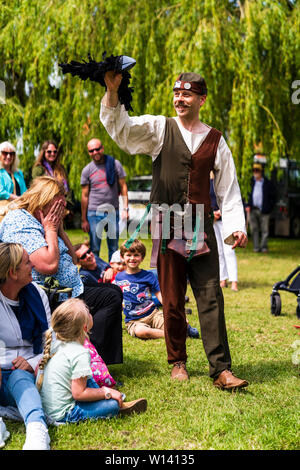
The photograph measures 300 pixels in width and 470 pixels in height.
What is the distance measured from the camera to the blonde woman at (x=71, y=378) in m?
3.78

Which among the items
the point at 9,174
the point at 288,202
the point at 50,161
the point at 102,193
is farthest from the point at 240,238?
the point at 288,202

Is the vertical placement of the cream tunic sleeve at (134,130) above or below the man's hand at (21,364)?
above

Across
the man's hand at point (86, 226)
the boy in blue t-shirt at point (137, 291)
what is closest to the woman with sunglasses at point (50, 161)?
the man's hand at point (86, 226)

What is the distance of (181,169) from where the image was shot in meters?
4.60

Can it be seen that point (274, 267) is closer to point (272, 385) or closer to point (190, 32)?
point (190, 32)

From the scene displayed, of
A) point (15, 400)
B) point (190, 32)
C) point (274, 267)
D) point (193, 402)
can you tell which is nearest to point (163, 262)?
point (193, 402)

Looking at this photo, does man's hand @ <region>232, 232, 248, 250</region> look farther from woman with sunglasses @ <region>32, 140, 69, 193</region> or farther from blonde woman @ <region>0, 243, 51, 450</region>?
woman with sunglasses @ <region>32, 140, 69, 193</region>

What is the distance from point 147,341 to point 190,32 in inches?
348

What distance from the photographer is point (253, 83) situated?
13.1 metres

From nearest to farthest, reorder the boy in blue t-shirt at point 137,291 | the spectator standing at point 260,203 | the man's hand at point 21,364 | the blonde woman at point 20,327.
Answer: the blonde woman at point 20,327
the man's hand at point 21,364
the boy in blue t-shirt at point 137,291
the spectator standing at point 260,203

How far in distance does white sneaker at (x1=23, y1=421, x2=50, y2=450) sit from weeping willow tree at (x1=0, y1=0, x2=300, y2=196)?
10090mm

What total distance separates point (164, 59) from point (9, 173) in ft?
22.8

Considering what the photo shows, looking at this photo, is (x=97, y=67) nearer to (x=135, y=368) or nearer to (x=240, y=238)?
(x=240, y=238)

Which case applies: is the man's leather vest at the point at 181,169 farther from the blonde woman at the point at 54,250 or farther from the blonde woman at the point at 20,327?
the blonde woman at the point at 20,327
